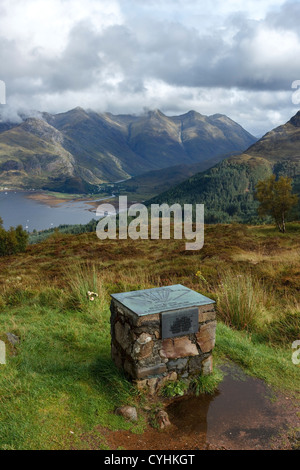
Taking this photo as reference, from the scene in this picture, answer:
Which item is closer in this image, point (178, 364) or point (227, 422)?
point (227, 422)

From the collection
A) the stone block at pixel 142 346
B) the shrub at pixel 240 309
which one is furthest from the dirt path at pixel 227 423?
the shrub at pixel 240 309

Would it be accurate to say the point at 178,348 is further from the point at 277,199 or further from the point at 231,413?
the point at 277,199

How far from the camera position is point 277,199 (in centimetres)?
4169

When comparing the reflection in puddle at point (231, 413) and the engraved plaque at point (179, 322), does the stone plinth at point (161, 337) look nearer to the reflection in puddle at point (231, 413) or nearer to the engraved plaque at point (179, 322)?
the engraved plaque at point (179, 322)

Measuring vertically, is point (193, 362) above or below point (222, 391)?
above

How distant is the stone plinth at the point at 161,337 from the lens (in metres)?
5.13

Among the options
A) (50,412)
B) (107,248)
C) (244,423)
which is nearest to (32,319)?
(50,412)

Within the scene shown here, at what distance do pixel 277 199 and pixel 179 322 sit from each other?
131ft

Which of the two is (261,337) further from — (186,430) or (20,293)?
(20,293)

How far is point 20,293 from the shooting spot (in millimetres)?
10445

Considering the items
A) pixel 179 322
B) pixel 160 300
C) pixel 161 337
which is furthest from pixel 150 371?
pixel 160 300

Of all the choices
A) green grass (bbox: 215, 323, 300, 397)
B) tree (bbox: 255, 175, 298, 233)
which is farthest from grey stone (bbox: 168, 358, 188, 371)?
tree (bbox: 255, 175, 298, 233)

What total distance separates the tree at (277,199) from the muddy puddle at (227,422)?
125ft
